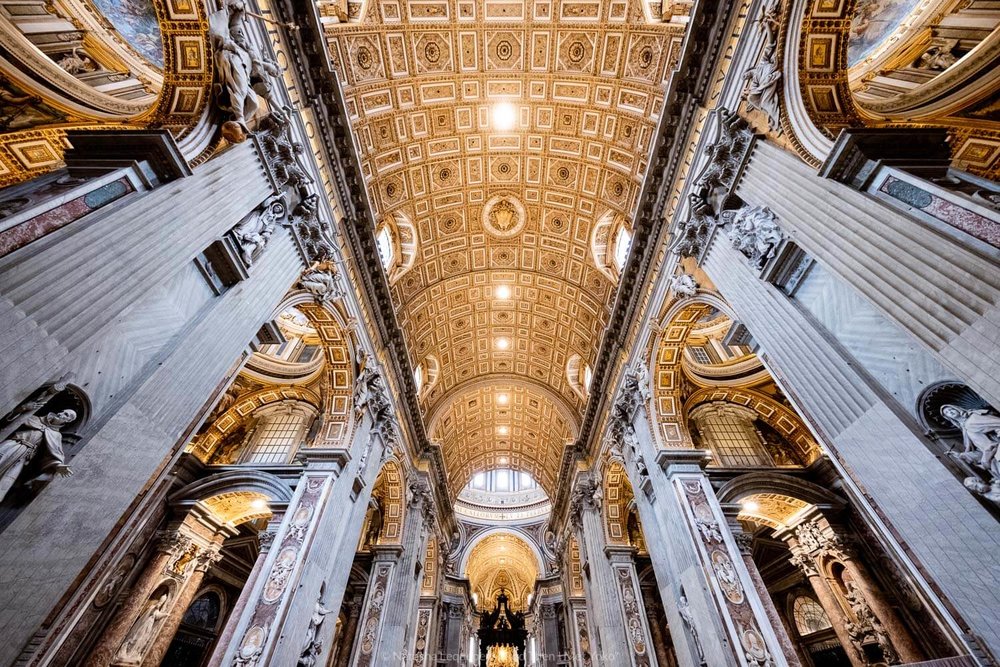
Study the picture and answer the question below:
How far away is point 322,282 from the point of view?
8688mm

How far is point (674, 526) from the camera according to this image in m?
8.93

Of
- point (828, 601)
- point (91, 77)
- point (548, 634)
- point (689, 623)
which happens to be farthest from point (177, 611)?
point (548, 634)

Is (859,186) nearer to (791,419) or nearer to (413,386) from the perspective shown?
(791,419)

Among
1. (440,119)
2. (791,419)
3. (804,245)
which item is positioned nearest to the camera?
(804,245)

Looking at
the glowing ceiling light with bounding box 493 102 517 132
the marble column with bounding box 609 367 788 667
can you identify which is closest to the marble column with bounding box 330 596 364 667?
the marble column with bounding box 609 367 788 667

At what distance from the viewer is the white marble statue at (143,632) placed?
29.3 ft

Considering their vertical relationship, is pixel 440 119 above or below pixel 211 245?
above

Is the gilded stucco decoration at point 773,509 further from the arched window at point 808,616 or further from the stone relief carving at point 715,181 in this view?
the stone relief carving at point 715,181

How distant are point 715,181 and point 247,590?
40.1 ft

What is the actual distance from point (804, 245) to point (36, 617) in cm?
896

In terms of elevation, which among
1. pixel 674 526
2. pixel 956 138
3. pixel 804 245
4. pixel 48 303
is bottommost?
pixel 48 303

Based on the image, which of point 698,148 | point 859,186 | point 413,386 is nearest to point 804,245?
point 859,186

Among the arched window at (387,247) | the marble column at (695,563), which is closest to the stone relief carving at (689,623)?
the marble column at (695,563)

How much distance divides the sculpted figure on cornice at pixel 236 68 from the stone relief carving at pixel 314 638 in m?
9.17
